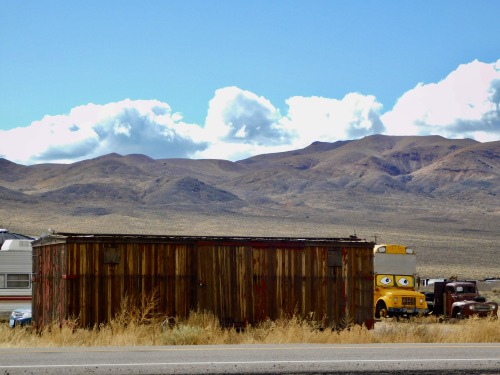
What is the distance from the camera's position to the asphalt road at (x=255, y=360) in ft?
41.4

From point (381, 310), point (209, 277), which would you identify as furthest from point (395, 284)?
point (209, 277)

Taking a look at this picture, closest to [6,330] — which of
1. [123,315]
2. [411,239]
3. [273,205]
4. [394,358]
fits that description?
[123,315]

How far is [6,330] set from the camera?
2273 cm

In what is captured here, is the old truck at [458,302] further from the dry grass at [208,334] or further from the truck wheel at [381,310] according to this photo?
the dry grass at [208,334]

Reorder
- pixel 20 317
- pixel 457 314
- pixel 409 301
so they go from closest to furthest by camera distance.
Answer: pixel 20 317
pixel 409 301
pixel 457 314

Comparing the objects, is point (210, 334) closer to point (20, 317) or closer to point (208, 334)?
point (208, 334)

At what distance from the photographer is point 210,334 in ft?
62.1

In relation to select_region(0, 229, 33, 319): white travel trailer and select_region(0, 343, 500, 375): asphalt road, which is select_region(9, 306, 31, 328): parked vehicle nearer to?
select_region(0, 229, 33, 319): white travel trailer

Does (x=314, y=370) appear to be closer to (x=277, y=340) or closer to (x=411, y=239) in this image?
(x=277, y=340)

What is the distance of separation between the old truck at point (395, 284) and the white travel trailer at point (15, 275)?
12213mm

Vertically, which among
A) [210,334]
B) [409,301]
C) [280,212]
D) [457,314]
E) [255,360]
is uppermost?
[280,212]

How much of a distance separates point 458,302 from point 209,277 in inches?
549

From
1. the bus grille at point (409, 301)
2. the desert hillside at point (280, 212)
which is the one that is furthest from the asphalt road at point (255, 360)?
the desert hillside at point (280, 212)

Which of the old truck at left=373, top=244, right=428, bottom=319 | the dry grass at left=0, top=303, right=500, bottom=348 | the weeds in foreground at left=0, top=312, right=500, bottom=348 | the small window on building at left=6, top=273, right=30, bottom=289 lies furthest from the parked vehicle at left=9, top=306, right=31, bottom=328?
the old truck at left=373, top=244, right=428, bottom=319
